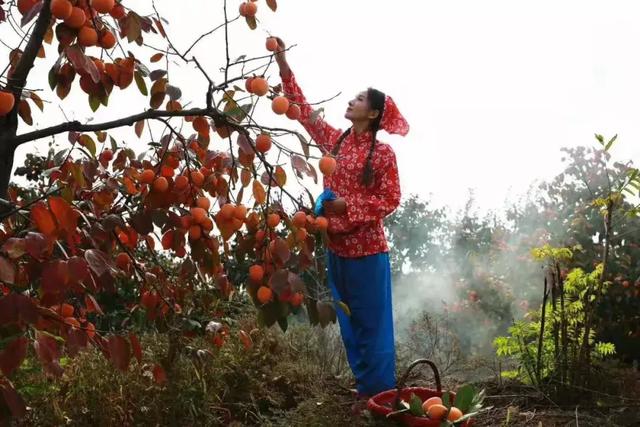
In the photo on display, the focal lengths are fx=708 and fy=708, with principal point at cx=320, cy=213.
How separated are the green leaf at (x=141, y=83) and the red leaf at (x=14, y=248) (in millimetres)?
703

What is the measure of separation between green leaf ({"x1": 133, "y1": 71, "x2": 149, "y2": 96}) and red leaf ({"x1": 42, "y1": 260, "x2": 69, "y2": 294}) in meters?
0.72

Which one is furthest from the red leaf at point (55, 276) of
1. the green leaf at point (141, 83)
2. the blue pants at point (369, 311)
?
the blue pants at point (369, 311)

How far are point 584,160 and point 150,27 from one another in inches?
191

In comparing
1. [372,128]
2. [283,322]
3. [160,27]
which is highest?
[372,128]

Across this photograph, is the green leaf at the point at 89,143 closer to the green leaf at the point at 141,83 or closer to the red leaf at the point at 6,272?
the green leaf at the point at 141,83

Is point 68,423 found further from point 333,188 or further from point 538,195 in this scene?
point 538,195

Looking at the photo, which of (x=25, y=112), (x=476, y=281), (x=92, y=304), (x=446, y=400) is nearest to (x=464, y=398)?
(x=446, y=400)

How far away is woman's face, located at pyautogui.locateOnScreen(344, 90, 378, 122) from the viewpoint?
11.4 feet

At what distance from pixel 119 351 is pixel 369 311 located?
2.08m

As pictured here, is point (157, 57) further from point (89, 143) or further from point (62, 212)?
point (62, 212)

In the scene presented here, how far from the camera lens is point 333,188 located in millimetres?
3461

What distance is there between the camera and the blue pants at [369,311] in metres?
3.45

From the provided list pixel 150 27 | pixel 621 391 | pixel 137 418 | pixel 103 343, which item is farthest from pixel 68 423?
pixel 621 391

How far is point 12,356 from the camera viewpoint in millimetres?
1405
